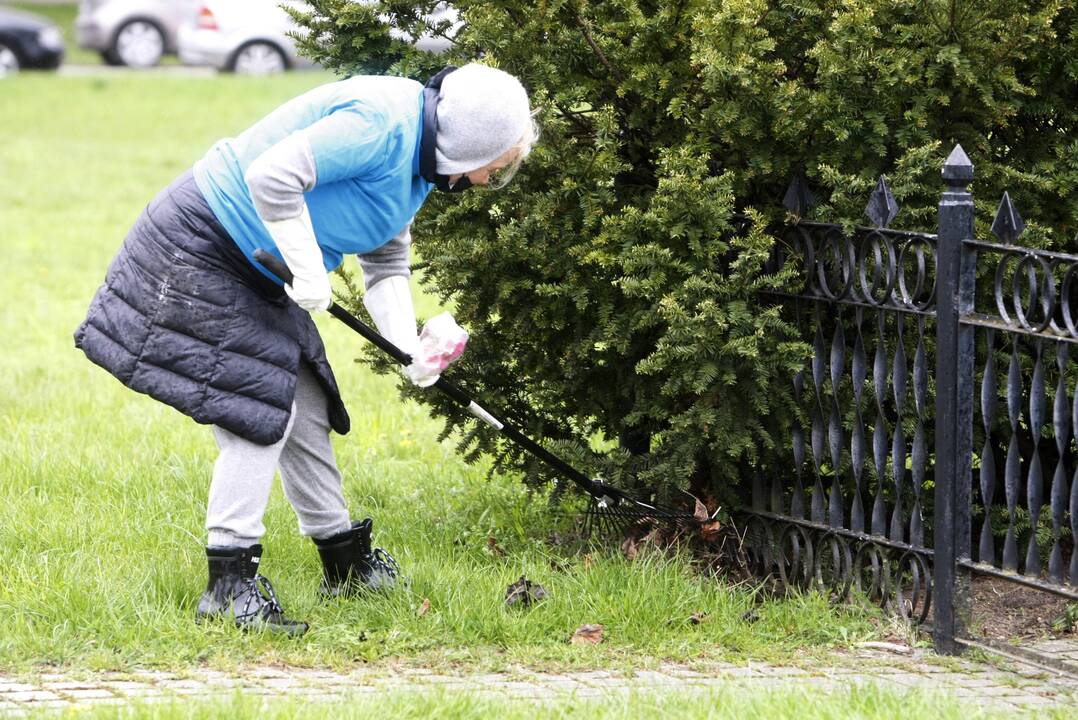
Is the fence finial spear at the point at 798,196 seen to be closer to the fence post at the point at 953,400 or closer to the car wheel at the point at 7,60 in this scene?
the fence post at the point at 953,400

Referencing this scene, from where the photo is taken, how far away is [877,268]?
4102 mm

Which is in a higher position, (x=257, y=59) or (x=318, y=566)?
(x=257, y=59)

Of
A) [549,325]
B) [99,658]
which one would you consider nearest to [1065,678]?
[549,325]

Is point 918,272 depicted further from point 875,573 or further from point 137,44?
point 137,44

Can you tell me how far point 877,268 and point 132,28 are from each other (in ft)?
79.0

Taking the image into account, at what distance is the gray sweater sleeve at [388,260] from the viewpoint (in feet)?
13.8

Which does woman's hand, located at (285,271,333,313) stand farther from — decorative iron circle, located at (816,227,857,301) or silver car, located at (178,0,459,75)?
silver car, located at (178,0,459,75)

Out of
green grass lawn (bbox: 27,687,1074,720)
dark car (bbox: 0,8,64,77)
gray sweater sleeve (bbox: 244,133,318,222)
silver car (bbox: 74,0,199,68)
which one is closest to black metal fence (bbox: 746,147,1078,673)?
green grass lawn (bbox: 27,687,1074,720)

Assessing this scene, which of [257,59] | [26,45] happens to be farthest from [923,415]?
[26,45]

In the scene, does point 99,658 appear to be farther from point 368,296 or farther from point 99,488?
point 99,488

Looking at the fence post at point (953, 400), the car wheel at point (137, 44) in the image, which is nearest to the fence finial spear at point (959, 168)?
the fence post at point (953, 400)

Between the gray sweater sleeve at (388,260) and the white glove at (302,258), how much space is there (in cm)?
49

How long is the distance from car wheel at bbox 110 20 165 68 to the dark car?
81.1 inches

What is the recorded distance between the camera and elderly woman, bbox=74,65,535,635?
146 inches
